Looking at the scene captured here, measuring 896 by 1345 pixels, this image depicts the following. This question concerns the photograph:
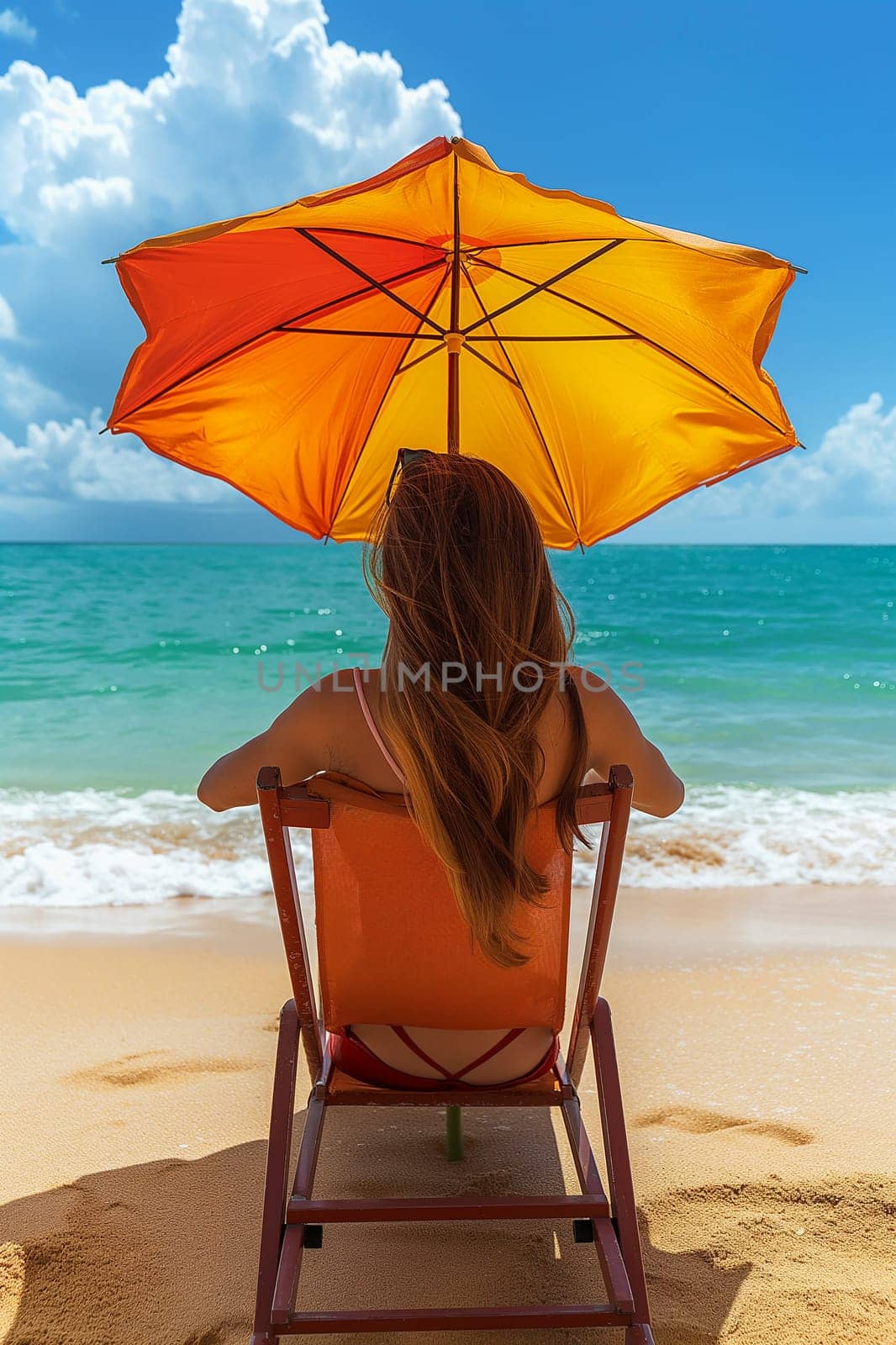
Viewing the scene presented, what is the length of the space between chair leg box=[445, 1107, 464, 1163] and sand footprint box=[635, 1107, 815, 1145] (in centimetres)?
55

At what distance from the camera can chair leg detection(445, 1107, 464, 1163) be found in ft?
7.91

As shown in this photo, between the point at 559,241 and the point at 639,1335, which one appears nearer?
the point at 639,1335

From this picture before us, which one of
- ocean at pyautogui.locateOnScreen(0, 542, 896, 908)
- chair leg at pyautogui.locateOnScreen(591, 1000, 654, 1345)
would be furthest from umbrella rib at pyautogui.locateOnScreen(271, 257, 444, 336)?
chair leg at pyautogui.locateOnScreen(591, 1000, 654, 1345)

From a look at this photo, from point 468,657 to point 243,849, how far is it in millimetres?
4081

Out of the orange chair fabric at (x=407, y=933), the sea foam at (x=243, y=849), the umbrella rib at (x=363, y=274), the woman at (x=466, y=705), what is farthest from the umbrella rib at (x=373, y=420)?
the sea foam at (x=243, y=849)

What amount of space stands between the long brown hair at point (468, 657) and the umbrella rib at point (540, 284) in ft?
3.91

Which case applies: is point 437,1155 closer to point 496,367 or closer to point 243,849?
point 496,367

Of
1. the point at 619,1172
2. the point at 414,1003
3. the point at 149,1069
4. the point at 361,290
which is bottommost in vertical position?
the point at 149,1069

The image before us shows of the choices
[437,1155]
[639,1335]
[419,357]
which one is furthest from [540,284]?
[639,1335]

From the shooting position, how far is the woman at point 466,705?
1.64m

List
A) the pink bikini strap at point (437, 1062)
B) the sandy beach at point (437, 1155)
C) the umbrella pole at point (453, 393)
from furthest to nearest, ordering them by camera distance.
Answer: the umbrella pole at point (453, 393), the sandy beach at point (437, 1155), the pink bikini strap at point (437, 1062)

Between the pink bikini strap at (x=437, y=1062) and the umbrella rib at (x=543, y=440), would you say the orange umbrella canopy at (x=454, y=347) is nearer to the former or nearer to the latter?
the umbrella rib at (x=543, y=440)

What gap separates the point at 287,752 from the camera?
1729 millimetres

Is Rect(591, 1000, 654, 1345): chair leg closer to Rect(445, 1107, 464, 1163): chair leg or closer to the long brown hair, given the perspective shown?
the long brown hair
